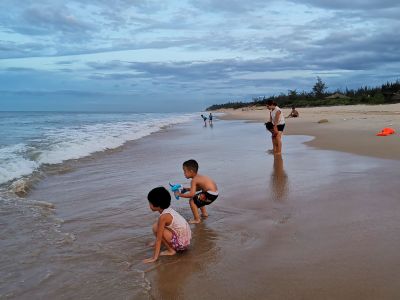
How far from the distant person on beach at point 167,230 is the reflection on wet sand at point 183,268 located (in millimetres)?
101

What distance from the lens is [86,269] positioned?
4.12 m

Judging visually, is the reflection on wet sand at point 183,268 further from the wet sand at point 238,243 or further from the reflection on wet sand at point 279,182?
the reflection on wet sand at point 279,182

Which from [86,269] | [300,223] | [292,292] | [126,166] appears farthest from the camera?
[126,166]

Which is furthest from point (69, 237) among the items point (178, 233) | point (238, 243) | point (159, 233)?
point (238, 243)

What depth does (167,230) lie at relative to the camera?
15.0 ft

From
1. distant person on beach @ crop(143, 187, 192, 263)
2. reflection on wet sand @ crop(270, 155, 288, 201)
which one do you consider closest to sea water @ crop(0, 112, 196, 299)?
distant person on beach @ crop(143, 187, 192, 263)

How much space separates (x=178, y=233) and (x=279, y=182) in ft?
11.6

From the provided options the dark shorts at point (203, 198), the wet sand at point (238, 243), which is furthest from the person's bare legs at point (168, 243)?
the dark shorts at point (203, 198)

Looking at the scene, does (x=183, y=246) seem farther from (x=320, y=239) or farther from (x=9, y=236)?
(x=9, y=236)

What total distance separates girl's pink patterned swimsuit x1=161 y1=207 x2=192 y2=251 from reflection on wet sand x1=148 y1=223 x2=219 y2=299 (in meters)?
0.08

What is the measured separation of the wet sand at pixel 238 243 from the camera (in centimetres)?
353

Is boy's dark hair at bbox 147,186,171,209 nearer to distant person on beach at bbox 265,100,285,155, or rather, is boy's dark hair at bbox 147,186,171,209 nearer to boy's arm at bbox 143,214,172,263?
boy's arm at bbox 143,214,172,263

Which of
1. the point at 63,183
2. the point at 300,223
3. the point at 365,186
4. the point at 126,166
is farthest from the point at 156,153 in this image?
the point at 300,223

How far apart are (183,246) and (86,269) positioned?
100 cm
